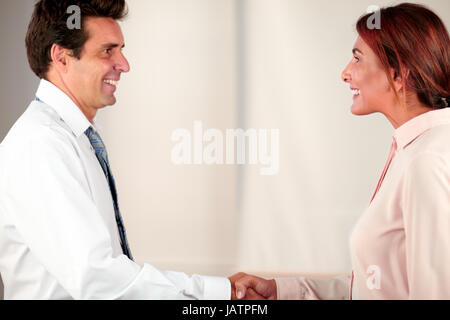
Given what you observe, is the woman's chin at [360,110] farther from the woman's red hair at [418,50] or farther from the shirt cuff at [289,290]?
the shirt cuff at [289,290]

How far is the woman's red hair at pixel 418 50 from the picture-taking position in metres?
1.32

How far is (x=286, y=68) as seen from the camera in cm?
340

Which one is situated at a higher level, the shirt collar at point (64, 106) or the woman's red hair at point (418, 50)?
the woman's red hair at point (418, 50)

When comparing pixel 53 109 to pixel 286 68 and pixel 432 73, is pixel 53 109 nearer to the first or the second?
pixel 432 73

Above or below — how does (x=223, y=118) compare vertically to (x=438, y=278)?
above

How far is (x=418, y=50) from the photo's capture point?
4.37 ft

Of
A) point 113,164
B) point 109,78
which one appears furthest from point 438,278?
point 113,164

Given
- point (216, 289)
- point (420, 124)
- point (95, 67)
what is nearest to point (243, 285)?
point (216, 289)

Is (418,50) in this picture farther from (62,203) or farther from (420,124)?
(62,203)

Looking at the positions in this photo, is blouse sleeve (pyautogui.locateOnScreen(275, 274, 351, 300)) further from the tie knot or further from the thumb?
the tie knot

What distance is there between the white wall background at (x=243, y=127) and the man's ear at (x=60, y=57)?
1836 mm

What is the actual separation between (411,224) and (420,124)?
0.29 metres

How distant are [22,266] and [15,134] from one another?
338 millimetres

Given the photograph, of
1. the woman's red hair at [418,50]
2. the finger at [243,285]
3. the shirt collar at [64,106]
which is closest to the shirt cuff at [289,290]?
the finger at [243,285]
